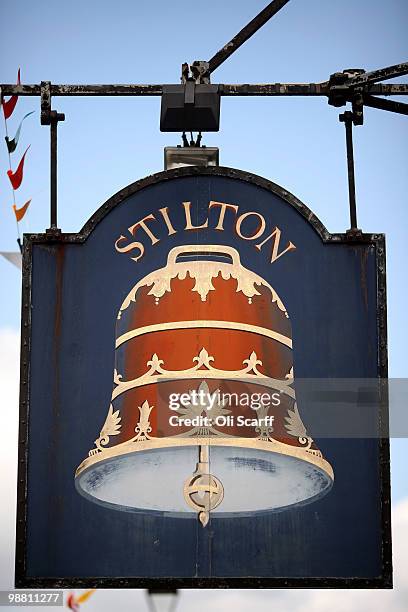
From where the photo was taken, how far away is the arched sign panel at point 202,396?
432 inches

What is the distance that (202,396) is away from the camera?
1123 centimetres

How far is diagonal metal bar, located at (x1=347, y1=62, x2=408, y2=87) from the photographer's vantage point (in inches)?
474

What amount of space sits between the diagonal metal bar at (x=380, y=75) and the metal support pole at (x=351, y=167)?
273 mm

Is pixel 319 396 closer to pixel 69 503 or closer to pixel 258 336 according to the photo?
pixel 258 336

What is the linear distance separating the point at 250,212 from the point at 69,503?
2740 mm

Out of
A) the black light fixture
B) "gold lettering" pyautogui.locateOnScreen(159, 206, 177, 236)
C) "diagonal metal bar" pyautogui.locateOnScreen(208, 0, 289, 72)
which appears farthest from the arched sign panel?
"diagonal metal bar" pyautogui.locateOnScreen(208, 0, 289, 72)

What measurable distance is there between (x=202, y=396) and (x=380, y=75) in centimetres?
313

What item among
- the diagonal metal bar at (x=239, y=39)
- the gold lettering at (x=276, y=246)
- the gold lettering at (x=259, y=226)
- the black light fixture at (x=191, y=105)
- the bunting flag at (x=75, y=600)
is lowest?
the bunting flag at (x=75, y=600)

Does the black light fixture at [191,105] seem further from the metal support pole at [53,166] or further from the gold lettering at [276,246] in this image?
the gold lettering at [276,246]

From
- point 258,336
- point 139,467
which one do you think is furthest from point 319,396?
point 139,467

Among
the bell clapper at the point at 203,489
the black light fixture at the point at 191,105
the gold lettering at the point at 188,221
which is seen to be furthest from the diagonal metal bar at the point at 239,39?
the bell clapper at the point at 203,489

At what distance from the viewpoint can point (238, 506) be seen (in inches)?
436

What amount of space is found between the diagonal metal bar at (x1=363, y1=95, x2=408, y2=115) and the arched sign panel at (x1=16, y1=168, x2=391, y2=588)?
3.91 feet

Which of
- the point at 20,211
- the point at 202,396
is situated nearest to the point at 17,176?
the point at 20,211
